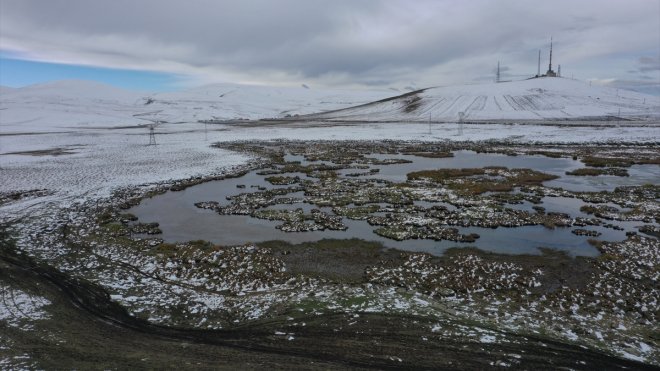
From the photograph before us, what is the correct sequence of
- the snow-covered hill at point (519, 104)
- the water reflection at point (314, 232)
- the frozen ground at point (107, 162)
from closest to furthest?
the water reflection at point (314, 232) → the frozen ground at point (107, 162) → the snow-covered hill at point (519, 104)

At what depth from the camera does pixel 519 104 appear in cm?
15488

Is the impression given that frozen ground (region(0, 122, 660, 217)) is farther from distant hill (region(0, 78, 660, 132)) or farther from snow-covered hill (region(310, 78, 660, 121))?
snow-covered hill (region(310, 78, 660, 121))

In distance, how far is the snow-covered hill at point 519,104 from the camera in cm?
13512

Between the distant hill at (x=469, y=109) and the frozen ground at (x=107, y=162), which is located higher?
the distant hill at (x=469, y=109)

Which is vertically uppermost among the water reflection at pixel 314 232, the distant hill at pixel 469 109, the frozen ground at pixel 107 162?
the distant hill at pixel 469 109

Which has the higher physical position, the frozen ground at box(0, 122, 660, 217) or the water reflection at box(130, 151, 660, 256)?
the frozen ground at box(0, 122, 660, 217)

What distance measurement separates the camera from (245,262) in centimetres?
1747

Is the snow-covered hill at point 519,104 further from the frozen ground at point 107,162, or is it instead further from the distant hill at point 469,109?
the frozen ground at point 107,162

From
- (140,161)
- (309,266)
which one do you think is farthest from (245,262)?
(140,161)

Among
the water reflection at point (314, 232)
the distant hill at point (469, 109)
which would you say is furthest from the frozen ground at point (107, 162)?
the distant hill at point (469, 109)

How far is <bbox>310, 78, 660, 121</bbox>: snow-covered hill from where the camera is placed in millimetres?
135125

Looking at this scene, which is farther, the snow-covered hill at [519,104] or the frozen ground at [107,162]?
the snow-covered hill at [519,104]

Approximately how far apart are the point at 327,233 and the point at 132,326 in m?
11.2

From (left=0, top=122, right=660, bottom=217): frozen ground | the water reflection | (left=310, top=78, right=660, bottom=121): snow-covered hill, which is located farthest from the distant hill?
the water reflection
